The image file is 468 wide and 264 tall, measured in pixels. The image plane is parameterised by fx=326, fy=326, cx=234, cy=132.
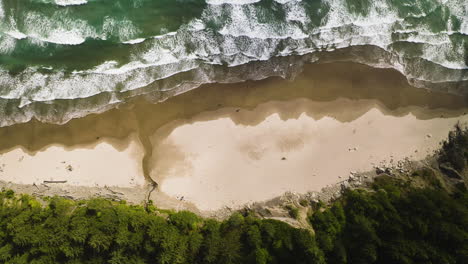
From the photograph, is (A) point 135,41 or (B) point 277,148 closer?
(B) point 277,148

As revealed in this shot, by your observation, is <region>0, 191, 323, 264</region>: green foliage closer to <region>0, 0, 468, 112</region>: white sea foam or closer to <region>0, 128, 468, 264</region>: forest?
<region>0, 128, 468, 264</region>: forest

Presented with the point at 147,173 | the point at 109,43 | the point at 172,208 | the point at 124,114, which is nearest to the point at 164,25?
the point at 109,43

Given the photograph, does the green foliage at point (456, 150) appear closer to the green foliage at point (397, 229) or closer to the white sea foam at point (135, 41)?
the green foliage at point (397, 229)

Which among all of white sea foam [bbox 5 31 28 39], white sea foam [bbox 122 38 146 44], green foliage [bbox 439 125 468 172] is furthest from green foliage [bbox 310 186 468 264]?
white sea foam [bbox 5 31 28 39]

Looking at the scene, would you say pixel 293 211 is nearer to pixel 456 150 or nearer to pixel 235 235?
pixel 235 235

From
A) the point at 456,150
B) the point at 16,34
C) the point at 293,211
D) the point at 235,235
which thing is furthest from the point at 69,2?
the point at 456,150

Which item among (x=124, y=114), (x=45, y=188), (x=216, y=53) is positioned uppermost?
(x=216, y=53)

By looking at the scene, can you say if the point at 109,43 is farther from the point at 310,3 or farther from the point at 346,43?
the point at 346,43
